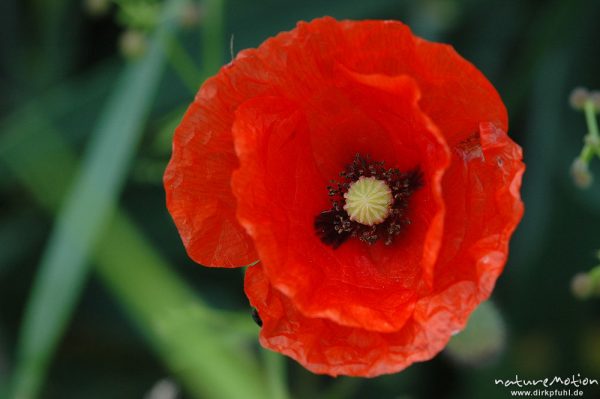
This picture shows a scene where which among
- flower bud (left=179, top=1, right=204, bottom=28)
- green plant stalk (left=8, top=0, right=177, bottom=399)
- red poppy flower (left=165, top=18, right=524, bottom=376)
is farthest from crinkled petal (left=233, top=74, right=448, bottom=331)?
green plant stalk (left=8, top=0, right=177, bottom=399)

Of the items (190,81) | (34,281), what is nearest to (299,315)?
(190,81)

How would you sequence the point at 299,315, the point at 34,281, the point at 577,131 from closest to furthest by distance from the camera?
the point at 299,315
the point at 577,131
the point at 34,281

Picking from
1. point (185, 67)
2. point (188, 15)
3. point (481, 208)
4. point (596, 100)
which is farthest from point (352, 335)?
point (185, 67)

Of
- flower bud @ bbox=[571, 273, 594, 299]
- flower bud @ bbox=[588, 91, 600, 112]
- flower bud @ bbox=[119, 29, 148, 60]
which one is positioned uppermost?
flower bud @ bbox=[119, 29, 148, 60]

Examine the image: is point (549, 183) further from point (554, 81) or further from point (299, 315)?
point (299, 315)

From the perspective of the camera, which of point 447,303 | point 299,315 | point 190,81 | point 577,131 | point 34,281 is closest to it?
point 447,303

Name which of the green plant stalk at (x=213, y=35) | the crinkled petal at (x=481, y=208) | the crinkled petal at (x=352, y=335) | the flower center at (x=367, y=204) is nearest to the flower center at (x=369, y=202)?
the flower center at (x=367, y=204)

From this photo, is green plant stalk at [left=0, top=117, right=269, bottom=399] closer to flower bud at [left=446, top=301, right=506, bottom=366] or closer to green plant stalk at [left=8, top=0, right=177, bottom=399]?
green plant stalk at [left=8, top=0, right=177, bottom=399]
